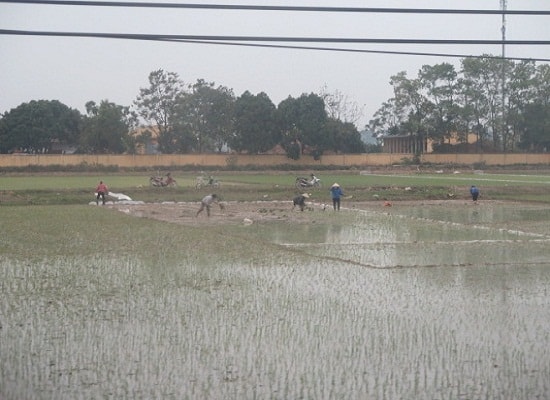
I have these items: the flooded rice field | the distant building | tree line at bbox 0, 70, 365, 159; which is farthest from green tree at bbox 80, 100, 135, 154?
the flooded rice field

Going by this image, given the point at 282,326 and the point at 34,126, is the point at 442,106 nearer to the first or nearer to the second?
the point at 34,126

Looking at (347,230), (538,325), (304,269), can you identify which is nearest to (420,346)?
(538,325)

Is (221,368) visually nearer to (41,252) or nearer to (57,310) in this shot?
(57,310)

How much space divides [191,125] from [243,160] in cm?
730

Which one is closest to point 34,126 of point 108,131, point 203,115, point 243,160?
point 108,131

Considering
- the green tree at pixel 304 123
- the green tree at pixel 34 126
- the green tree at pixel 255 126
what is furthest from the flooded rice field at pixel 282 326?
the green tree at pixel 34 126

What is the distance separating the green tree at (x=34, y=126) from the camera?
74000 millimetres

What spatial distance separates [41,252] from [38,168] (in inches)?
1779

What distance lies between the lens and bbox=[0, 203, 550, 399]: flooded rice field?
24.3 feet

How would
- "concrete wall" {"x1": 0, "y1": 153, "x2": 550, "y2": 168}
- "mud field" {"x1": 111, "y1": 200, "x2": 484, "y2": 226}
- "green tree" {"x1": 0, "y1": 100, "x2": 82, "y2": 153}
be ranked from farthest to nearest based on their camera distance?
"green tree" {"x1": 0, "y1": 100, "x2": 82, "y2": 153} → "concrete wall" {"x1": 0, "y1": 153, "x2": 550, "y2": 168} → "mud field" {"x1": 111, "y1": 200, "x2": 484, "y2": 226}

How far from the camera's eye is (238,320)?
10125mm

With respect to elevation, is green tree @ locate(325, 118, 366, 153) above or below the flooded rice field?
above

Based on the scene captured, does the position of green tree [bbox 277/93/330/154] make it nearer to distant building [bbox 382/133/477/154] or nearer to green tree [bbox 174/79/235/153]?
green tree [bbox 174/79/235/153]

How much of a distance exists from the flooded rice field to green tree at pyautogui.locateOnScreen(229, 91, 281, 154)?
178 ft
